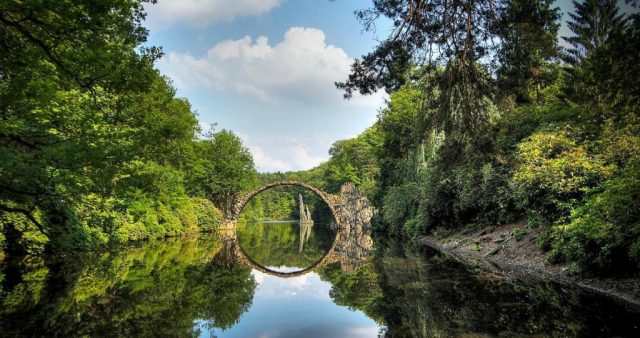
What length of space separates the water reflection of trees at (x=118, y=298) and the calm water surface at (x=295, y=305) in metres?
0.02

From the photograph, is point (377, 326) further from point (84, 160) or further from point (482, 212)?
point (482, 212)

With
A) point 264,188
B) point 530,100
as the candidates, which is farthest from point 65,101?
point 264,188

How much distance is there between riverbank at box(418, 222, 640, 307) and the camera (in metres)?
8.04

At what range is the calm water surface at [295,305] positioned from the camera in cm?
611

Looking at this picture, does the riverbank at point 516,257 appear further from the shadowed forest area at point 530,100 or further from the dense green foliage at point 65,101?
the dense green foliage at point 65,101

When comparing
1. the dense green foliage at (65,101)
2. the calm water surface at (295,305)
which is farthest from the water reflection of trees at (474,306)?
the dense green foliage at (65,101)

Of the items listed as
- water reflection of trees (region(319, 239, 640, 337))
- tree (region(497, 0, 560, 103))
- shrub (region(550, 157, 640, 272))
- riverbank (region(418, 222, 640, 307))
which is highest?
tree (region(497, 0, 560, 103))

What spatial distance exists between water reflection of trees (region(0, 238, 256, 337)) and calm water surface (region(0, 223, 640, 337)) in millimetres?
20

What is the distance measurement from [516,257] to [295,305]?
312 inches

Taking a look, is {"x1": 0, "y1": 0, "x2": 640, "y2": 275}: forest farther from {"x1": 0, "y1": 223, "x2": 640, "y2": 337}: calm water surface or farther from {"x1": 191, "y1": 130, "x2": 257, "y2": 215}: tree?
{"x1": 191, "y1": 130, "x2": 257, "y2": 215}: tree

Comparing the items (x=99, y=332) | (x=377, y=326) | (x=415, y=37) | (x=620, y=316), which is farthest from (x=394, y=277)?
(x=99, y=332)

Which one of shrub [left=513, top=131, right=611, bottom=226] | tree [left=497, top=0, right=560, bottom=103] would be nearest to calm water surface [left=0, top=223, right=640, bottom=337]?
shrub [left=513, top=131, right=611, bottom=226]

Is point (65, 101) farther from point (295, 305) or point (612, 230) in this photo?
point (612, 230)

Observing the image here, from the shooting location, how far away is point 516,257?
1294 cm
